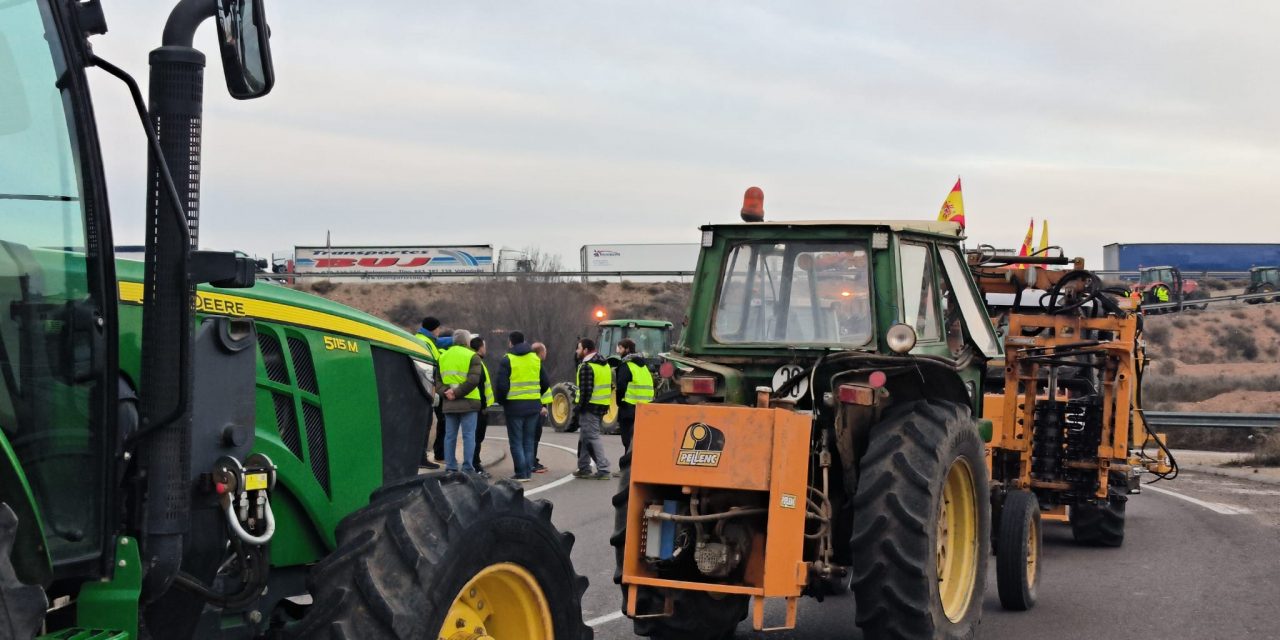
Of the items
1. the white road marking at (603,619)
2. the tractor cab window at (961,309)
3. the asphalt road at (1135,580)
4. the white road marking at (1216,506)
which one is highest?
the tractor cab window at (961,309)

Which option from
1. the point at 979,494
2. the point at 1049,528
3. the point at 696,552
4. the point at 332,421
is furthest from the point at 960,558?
the point at 1049,528

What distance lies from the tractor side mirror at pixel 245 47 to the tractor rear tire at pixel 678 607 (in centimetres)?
377

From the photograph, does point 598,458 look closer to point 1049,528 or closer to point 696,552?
point 1049,528

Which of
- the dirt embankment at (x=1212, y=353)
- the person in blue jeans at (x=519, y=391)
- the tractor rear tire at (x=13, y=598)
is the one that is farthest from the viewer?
the dirt embankment at (x=1212, y=353)

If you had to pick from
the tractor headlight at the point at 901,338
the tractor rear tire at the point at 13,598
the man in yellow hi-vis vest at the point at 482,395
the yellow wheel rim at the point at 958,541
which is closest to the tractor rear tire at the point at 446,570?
the tractor rear tire at the point at 13,598

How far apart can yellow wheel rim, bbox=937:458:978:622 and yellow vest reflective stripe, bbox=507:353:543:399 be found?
363 inches

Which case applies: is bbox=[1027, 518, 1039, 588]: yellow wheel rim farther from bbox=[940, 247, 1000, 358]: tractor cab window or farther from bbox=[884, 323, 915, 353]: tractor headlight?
bbox=[884, 323, 915, 353]: tractor headlight

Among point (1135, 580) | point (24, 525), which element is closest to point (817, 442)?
point (1135, 580)

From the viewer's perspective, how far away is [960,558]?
8008 mm

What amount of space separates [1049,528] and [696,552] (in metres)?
8.38

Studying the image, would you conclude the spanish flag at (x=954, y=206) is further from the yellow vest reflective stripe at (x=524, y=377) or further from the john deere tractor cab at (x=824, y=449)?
the yellow vest reflective stripe at (x=524, y=377)

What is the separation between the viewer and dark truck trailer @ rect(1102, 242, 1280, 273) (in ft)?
221

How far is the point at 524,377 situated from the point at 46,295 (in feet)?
42.3

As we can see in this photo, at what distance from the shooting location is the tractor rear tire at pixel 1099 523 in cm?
1238
